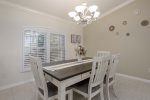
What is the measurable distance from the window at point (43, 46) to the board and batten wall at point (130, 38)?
5.98 ft

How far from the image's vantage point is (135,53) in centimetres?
338

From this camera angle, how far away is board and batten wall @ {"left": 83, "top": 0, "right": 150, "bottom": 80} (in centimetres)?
315

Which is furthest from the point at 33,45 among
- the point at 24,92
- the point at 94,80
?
the point at 94,80

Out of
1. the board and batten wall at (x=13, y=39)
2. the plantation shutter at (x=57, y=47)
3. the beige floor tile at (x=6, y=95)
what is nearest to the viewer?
the beige floor tile at (x=6, y=95)

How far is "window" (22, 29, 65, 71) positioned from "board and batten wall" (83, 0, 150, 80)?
1.82 metres

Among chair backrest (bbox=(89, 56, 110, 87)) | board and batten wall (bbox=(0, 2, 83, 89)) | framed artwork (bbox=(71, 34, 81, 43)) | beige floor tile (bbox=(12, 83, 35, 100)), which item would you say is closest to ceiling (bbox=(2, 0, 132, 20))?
board and batten wall (bbox=(0, 2, 83, 89))

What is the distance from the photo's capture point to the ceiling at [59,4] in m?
2.76

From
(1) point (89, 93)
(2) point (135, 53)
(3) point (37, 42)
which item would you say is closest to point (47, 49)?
(3) point (37, 42)

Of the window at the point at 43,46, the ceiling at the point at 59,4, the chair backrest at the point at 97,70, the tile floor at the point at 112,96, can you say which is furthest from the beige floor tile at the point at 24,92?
the ceiling at the point at 59,4

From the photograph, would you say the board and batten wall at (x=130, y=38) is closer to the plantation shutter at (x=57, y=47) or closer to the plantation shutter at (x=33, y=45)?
the plantation shutter at (x=57, y=47)

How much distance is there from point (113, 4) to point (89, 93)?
10.8 ft

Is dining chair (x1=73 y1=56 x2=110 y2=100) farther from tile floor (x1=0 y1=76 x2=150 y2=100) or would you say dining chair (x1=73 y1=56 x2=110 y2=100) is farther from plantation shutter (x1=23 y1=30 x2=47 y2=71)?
plantation shutter (x1=23 y1=30 x2=47 y2=71)

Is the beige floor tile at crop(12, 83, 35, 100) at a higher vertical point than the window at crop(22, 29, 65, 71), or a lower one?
lower

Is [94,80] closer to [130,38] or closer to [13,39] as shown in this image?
[13,39]
